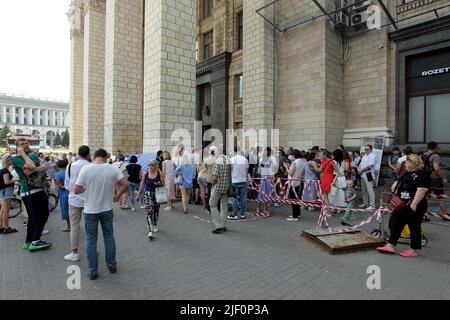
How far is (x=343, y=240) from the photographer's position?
18.6 ft

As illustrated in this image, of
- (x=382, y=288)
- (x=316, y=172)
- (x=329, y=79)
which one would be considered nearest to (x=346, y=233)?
(x=382, y=288)

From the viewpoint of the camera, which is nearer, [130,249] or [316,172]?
[130,249]

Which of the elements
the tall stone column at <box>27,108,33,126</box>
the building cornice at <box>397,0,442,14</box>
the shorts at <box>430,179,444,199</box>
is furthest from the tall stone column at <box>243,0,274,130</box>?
the tall stone column at <box>27,108,33,126</box>

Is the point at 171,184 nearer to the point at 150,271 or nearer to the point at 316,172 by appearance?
the point at 316,172

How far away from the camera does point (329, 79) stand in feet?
47.1

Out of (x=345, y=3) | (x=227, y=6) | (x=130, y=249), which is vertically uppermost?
(x=227, y=6)

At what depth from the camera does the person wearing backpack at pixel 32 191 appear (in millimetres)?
5492

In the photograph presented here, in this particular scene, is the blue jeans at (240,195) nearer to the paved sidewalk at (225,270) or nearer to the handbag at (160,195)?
the paved sidewalk at (225,270)

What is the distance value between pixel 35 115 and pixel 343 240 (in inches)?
5017

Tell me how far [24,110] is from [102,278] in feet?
408

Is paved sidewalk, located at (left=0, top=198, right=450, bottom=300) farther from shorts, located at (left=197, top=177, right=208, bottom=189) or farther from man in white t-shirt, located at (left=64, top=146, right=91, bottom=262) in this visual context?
shorts, located at (left=197, top=177, right=208, bottom=189)

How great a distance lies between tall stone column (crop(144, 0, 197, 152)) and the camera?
11.9 m

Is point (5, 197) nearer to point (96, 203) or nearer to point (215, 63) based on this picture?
point (96, 203)

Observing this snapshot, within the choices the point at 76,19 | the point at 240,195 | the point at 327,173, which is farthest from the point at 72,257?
the point at 76,19
